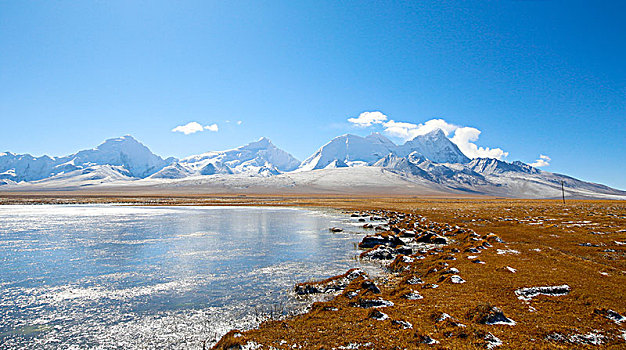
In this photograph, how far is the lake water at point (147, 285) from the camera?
444 inches

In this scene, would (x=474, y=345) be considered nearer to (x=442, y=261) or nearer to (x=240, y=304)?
(x=240, y=304)

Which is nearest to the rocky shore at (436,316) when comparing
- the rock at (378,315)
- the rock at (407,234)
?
the rock at (378,315)

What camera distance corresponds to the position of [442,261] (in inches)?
777

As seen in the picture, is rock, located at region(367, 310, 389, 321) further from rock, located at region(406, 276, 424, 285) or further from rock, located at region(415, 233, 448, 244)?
rock, located at region(415, 233, 448, 244)

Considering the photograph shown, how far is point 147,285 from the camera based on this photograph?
55.9 ft

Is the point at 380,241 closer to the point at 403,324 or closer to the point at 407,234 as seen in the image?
the point at 407,234

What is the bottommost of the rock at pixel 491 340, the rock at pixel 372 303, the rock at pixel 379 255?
the rock at pixel 379 255

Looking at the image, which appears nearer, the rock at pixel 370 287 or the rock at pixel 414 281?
the rock at pixel 370 287

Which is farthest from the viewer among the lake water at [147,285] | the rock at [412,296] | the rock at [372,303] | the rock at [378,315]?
the rock at [412,296]

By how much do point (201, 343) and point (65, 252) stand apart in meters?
23.4

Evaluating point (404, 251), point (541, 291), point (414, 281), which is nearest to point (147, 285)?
point (414, 281)

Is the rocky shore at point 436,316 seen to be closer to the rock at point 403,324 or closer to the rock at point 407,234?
the rock at point 403,324

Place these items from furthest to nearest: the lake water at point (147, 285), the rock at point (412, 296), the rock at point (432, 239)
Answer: the rock at point (432, 239) < the rock at point (412, 296) < the lake water at point (147, 285)

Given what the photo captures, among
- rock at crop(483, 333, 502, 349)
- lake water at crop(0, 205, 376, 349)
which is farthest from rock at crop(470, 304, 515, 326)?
lake water at crop(0, 205, 376, 349)
